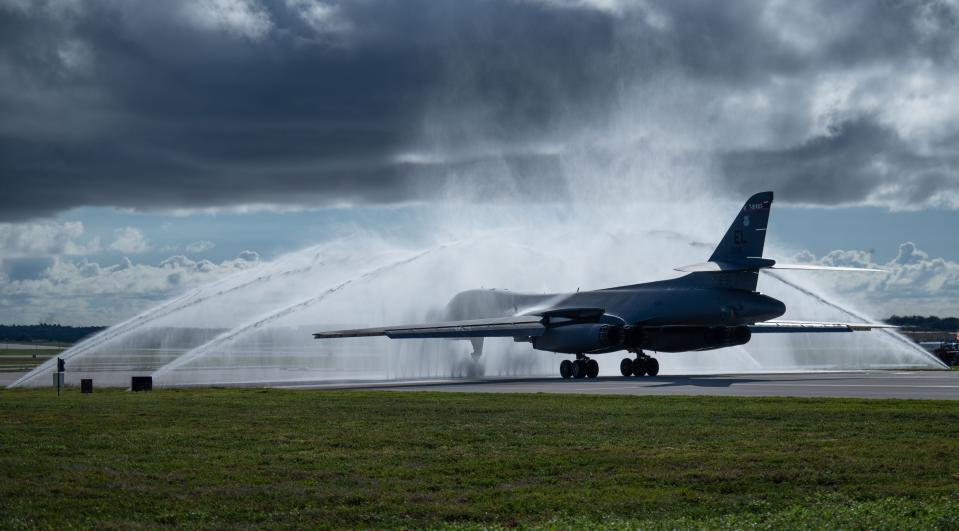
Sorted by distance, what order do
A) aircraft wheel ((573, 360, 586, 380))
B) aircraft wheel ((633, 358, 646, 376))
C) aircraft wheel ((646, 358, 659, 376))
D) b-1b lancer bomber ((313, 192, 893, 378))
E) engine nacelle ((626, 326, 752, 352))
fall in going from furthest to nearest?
aircraft wheel ((646, 358, 659, 376))
aircraft wheel ((633, 358, 646, 376))
aircraft wheel ((573, 360, 586, 380))
engine nacelle ((626, 326, 752, 352))
b-1b lancer bomber ((313, 192, 893, 378))

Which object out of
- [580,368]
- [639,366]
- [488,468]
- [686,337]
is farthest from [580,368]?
[488,468]

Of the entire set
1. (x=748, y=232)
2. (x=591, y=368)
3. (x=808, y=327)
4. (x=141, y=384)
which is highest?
(x=748, y=232)

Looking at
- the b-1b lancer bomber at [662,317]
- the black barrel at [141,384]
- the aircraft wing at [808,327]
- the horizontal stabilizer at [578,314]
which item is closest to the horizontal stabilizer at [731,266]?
the b-1b lancer bomber at [662,317]

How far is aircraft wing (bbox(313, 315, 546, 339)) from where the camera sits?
149 ft

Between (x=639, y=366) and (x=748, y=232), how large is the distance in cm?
965

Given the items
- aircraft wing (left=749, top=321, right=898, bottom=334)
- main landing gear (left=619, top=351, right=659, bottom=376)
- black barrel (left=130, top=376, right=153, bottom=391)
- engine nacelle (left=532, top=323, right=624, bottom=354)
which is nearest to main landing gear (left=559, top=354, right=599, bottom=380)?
engine nacelle (left=532, top=323, right=624, bottom=354)

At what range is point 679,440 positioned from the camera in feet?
58.0

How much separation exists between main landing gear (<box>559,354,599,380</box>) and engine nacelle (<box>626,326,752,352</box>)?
2036mm

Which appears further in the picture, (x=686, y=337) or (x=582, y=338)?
(x=686, y=337)

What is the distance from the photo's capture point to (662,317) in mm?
46250

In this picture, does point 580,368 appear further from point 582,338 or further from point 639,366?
point 639,366

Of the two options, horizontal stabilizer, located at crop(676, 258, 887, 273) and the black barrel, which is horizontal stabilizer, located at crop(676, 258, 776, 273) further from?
the black barrel

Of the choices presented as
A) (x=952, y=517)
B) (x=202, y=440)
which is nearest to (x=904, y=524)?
(x=952, y=517)

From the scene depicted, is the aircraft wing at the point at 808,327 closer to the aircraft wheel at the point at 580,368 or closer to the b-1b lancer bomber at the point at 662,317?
the b-1b lancer bomber at the point at 662,317
